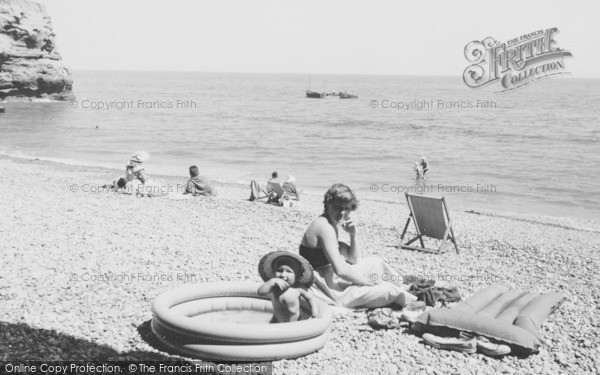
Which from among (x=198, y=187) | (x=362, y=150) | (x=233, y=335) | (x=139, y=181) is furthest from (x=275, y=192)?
(x=362, y=150)

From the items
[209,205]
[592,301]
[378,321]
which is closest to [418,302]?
[378,321]

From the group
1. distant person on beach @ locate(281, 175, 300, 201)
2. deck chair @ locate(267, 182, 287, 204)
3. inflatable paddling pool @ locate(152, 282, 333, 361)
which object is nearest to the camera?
inflatable paddling pool @ locate(152, 282, 333, 361)

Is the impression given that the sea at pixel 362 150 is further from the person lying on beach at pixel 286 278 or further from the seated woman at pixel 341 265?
the person lying on beach at pixel 286 278

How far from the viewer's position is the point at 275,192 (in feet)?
48.4

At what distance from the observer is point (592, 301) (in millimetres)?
6996

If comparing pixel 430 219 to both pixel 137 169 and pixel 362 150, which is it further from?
pixel 362 150

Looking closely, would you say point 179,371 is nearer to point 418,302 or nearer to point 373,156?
point 418,302

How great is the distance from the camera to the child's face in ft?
16.5

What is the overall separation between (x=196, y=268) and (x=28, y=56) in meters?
60.8

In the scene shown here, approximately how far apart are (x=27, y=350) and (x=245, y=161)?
2468cm

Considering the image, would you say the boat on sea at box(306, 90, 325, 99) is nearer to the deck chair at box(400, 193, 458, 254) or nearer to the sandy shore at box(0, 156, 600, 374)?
the sandy shore at box(0, 156, 600, 374)

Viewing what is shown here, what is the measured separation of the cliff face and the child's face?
6115cm

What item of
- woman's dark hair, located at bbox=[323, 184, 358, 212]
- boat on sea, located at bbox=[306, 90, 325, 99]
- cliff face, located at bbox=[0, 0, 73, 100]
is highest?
cliff face, located at bbox=[0, 0, 73, 100]

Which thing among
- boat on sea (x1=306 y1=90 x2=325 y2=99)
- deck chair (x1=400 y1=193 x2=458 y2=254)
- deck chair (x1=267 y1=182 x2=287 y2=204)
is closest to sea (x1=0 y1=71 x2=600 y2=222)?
deck chair (x1=267 y1=182 x2=287 y2=204)
